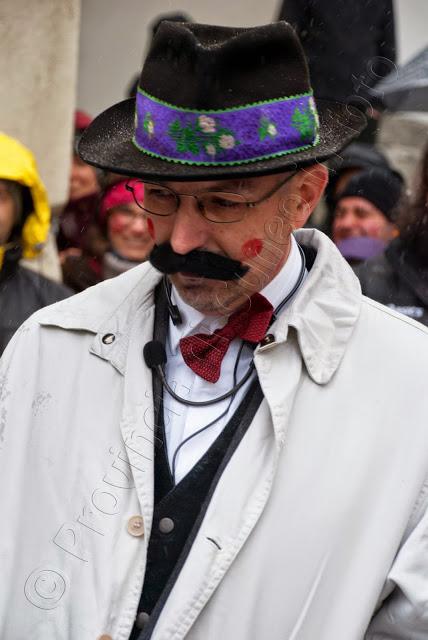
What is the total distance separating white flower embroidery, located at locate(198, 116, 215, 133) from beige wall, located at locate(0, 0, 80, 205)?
2480 millimetres

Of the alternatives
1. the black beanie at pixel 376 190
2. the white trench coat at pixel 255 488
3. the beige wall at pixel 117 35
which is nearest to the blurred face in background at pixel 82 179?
the beige wall at pixel 117 35

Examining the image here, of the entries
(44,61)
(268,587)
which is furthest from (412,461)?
(44,61)

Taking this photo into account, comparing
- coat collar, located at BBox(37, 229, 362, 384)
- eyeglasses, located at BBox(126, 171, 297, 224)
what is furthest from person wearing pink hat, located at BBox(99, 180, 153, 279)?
eyeglasses, located at BBox(126, 171, 297, 224)

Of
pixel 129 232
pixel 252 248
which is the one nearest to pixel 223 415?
pixel 252 248

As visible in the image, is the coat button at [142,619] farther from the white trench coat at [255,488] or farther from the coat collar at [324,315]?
the coat collar at [324,315]

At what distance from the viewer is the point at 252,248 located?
7.75 ft

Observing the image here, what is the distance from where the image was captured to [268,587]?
225 cm

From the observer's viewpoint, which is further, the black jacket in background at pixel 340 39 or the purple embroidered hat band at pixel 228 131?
the black jacket in background at pixel 340 39

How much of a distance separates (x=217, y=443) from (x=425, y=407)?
0.47 meters

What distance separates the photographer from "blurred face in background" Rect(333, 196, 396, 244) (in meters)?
5.07

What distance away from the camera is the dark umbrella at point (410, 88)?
4832mm

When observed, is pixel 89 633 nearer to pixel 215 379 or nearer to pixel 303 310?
pixel 215 379

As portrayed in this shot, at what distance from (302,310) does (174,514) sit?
1.76 ft

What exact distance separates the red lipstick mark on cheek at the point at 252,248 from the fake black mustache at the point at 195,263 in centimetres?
3
